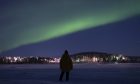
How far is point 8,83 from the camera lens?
49.0 ft

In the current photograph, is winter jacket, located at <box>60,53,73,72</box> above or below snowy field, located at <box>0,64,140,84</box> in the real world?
above

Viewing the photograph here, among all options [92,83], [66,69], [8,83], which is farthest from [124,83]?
[8,83]

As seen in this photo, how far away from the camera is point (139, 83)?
14539mm

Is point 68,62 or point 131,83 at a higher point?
point 68,62

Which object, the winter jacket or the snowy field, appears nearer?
the snowy field

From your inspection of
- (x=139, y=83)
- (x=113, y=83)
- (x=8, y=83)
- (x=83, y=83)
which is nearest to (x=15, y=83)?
(x=8, y=83)

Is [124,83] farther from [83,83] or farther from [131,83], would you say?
[83,83]

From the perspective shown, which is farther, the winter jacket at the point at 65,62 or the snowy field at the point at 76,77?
the winter jacket at the point at 65,62

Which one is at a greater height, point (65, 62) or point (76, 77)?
point (65, 62)

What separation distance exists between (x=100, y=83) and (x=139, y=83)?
173 centimetres

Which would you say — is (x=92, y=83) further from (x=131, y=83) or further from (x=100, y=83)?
(x=131, y=83)

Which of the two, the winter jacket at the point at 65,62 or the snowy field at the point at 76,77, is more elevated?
the winter jacket at the point at 65,62

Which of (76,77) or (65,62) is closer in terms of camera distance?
(65,62)

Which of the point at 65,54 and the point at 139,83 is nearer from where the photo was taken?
the point at 139,83
